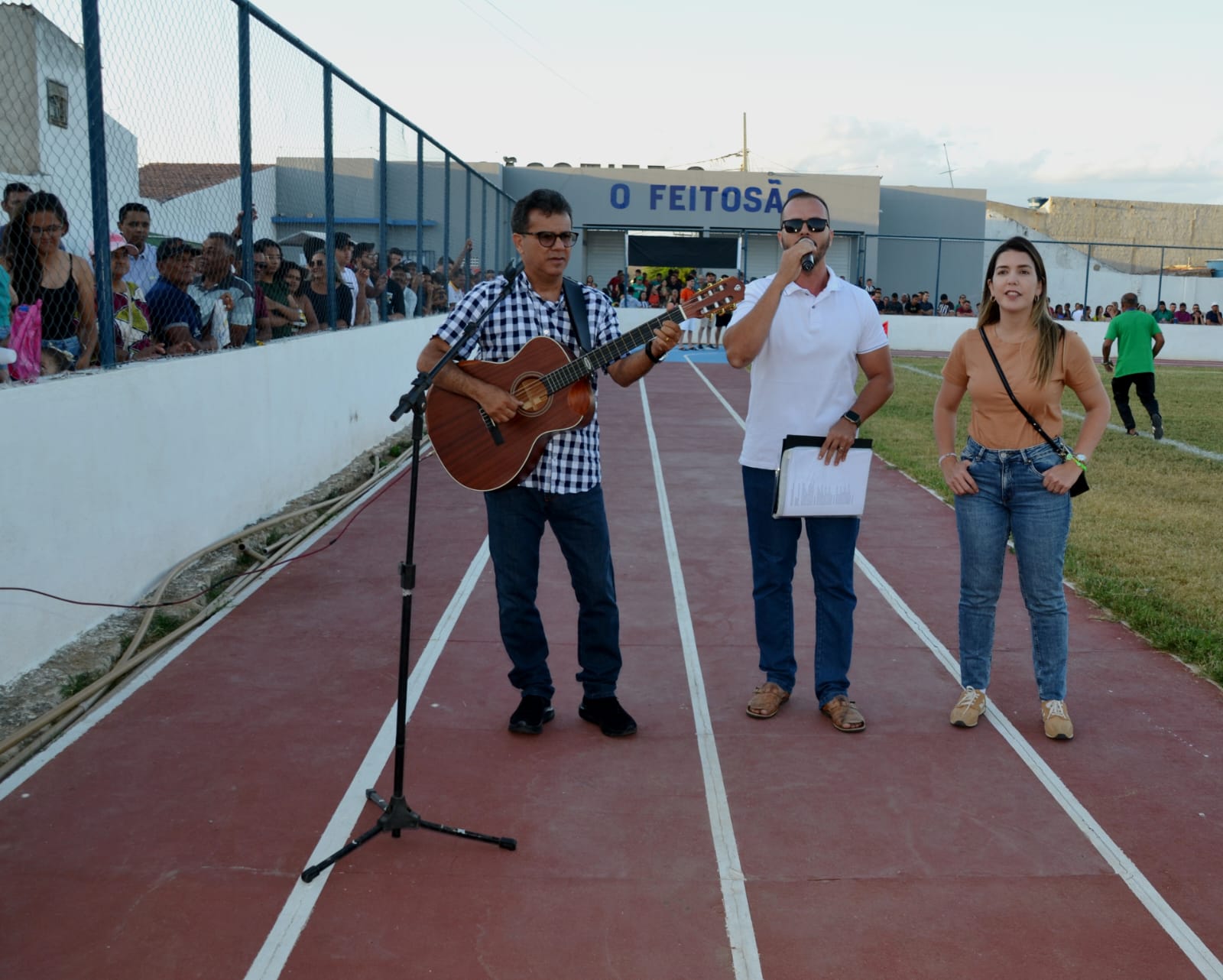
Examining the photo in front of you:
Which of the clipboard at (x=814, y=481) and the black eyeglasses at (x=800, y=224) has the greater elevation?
the black eyeglasses at (x=800, y=224)

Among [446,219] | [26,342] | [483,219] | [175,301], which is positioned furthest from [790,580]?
[483,219]

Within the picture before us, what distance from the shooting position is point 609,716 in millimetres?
4684

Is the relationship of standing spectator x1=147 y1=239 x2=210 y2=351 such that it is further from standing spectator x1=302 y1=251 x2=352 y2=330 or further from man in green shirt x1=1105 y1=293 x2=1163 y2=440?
man in green shirt x1=1105 y1=293 x2=1163 y2=440

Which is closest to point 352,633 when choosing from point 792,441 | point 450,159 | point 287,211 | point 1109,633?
point 792,441

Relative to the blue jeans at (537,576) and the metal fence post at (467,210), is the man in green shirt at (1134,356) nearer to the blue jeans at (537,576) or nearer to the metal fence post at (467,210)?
the metal fence post at (467,210)

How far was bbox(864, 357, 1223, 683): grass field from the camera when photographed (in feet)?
20.5

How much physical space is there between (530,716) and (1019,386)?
2302mm

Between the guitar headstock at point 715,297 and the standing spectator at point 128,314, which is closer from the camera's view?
the guitar headstock at point 715,297

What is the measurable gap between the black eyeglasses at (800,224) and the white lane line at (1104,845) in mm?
2146

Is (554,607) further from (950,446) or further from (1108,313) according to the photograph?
(1108,313)

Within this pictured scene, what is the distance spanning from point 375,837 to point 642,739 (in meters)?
1.24

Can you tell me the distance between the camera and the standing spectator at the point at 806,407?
4.48 meters

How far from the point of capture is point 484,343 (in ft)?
14.8

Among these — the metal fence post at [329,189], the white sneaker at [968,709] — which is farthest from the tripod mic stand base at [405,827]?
the metal fence post at [329,189]
